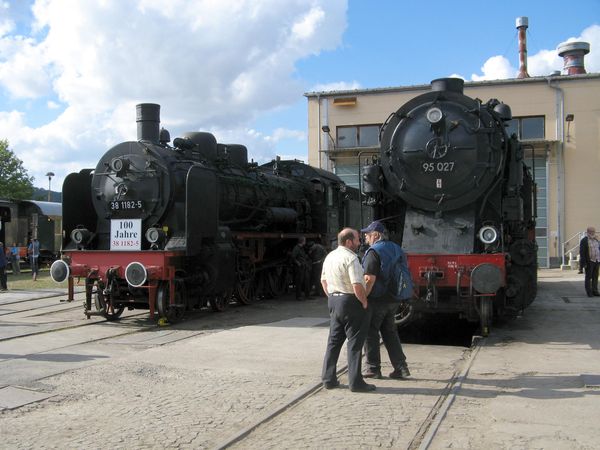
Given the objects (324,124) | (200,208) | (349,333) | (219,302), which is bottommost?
(219,302)

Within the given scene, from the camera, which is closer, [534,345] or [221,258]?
[534,345]

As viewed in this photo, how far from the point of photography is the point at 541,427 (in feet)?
15.0

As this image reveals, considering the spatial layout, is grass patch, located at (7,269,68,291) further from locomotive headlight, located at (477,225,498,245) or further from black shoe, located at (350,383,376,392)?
black shoe, located at (350,383,376,392)

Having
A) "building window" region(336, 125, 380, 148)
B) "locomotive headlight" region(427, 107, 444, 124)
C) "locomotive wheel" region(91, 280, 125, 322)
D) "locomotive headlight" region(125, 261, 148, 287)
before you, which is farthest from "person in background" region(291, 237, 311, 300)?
"building window" region(336, 125, 380, 148)

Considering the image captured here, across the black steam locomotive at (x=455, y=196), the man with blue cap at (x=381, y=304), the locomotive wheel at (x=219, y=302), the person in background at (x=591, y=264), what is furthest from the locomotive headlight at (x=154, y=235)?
the person in background at (x=591, y=264)

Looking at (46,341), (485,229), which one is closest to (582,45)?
(485,229)

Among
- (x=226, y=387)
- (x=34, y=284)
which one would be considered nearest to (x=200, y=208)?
(x=226, y=387)

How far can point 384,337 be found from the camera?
21.0ft

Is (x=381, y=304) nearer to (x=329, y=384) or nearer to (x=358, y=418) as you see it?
(x=329, y=384)

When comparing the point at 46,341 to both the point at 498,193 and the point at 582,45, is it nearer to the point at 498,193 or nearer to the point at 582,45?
the point at 498,193

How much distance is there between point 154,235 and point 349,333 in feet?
18.6

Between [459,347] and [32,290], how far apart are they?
12593 millimetres

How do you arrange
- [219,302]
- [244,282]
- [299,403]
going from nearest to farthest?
1. [299,403]
2. [219,302]
3. [244,282]

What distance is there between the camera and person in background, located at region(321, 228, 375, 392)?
223 inches
